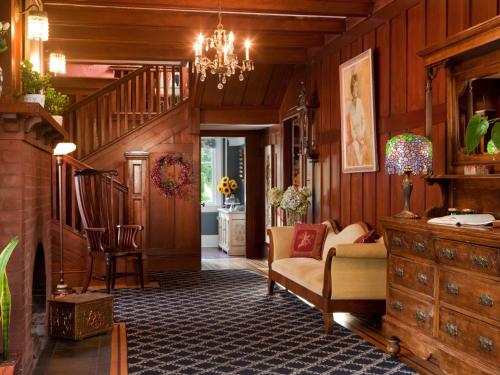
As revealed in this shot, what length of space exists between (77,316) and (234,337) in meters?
1.29

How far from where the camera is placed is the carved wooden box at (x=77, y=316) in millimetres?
5160

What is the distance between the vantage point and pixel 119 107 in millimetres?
9727

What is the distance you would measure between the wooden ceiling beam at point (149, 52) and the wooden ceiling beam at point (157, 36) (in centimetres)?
43

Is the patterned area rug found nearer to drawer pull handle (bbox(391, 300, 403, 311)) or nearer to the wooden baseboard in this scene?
the wooden baseboard

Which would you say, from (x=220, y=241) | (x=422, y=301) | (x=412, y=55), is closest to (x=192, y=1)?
(x=412, y=55)

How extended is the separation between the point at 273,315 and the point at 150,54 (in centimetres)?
414

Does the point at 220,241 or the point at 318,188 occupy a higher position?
the point at 318,188

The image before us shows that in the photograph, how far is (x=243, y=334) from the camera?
18.1 feet

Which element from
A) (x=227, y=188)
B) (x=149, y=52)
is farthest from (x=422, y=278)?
(x=227, y=188)

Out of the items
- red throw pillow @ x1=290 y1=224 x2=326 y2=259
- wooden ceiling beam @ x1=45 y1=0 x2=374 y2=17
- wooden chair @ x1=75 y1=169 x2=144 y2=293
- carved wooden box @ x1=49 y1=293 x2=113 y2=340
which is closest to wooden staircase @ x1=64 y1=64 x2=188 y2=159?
wooden chair @ x1=75 y1=169 x2=144 y2=293

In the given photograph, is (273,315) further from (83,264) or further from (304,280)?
(83,264)

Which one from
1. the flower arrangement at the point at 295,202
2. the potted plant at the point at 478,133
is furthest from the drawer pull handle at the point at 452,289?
the flower arrangement at the point at 295,202

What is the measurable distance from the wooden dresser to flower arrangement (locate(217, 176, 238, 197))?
862 cm

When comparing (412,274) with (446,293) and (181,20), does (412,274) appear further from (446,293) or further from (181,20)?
(181,20)
